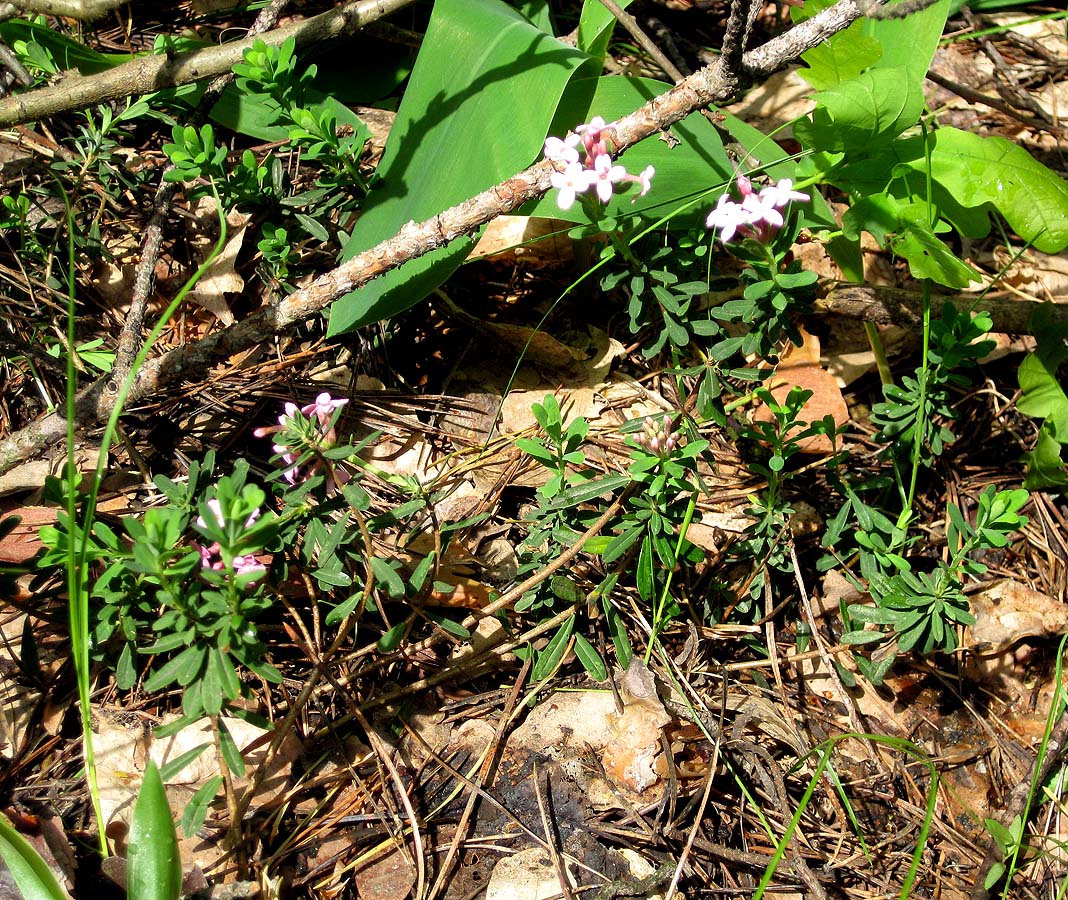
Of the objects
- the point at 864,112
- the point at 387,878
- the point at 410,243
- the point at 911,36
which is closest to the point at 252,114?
the point at 410,243

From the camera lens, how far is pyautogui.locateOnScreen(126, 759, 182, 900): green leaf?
1.28m

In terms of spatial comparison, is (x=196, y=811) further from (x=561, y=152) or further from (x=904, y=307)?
(x=904, y=307)

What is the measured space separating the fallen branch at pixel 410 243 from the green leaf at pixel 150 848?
0.84m

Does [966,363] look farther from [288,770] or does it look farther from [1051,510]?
[288,770]

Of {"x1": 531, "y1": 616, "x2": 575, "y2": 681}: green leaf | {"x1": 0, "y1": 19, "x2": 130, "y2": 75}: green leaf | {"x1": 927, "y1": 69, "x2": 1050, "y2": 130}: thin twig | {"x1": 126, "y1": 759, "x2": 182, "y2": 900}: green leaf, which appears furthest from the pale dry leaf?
{"x1": 927, "y1": 69, "x2": 1050, "y2": 130}: thin twig

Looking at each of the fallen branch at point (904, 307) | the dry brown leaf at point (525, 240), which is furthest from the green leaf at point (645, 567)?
the dry brown leaf at point (525, 240)

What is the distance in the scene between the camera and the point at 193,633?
133 cm

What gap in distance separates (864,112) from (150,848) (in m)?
1.85

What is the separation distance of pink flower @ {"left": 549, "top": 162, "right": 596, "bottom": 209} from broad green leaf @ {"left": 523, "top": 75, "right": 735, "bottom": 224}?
0.23 meters

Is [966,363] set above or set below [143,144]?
below

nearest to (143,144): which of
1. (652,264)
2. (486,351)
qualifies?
(486,351)

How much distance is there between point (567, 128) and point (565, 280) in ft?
1.32

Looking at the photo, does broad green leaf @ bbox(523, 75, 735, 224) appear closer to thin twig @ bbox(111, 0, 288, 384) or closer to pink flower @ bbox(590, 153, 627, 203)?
pink flower @ bbox(590, 153, 627, 203)

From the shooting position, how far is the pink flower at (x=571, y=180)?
5.03 ft
